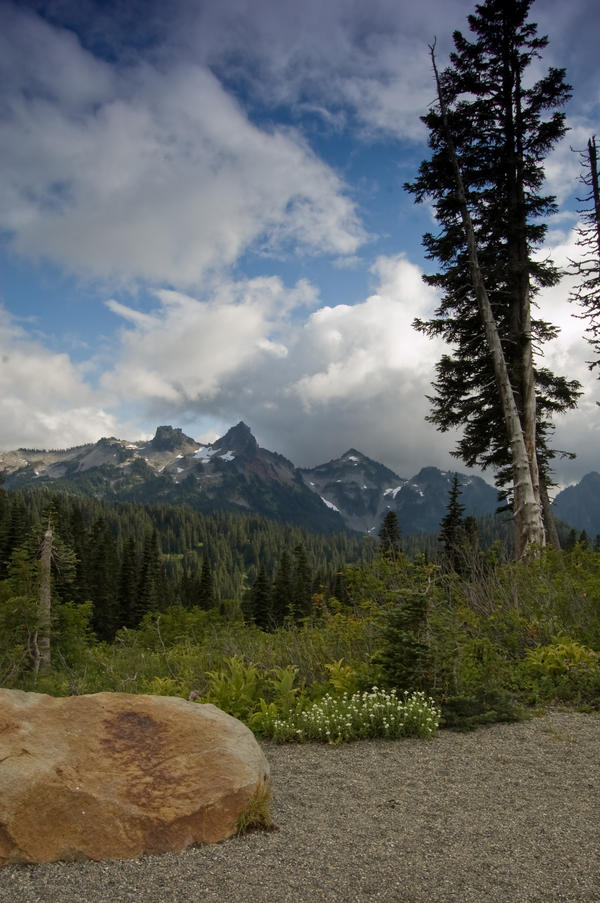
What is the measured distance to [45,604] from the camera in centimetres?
1670

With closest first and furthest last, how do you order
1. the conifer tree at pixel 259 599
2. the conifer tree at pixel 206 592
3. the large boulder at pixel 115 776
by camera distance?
the large boulder at pixel 115 776
the conifer tree at pixel 259 599
the conifer tree at pixel 206 592

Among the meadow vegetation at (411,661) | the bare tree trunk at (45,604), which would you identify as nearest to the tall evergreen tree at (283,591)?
the bare tree trunk at (45,604)

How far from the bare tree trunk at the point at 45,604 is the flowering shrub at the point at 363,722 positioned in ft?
33.2

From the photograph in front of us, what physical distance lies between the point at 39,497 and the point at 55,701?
191 meters

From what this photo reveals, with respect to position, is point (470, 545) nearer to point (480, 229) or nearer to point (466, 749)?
point (466, 749)

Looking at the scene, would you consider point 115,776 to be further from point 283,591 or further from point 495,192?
point 283,591

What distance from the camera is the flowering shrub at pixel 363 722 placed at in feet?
18.3

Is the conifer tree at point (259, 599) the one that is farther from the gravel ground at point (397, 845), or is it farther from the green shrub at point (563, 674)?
the gravel ground at point (397, 845)

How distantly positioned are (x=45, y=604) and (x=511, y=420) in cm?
1462

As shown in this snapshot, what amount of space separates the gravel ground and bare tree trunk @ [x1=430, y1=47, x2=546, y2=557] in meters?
6.69

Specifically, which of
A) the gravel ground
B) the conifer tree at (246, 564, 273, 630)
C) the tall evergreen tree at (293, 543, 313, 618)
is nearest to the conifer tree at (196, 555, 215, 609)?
the conifer tree at (246, 564, 273, 630)

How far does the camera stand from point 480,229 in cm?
1524

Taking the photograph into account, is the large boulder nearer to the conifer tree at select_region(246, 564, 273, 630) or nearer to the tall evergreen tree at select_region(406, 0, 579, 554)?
the tall evergreen tree at select_region(406, 0, 579, 554)

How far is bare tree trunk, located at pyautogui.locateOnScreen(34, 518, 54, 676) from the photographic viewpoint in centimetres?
1423
